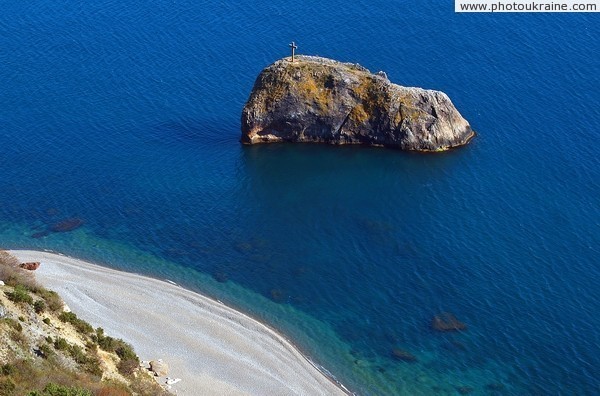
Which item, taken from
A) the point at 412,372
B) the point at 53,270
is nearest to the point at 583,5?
the point at 412,372

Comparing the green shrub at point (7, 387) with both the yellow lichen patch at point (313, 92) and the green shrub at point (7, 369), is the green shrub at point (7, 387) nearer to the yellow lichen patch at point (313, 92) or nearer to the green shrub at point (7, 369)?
the green shrub at point (7, 369)

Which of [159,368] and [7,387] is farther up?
[7,387]

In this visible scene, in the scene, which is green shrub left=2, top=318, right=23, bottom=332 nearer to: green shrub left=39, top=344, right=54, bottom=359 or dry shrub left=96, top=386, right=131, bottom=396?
green shrub left=39, top=344, right=54, bottom=359

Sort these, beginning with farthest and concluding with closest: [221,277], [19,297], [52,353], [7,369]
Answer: [221,277]
[19,297]
[52,353]
[7,369]

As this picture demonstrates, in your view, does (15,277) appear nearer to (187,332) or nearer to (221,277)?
(187,332)

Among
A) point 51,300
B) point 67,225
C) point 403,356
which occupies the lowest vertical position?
point 403,356

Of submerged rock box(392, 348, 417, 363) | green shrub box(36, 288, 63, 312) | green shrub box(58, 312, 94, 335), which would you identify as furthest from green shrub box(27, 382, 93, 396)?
submerged rock box(392, 348, 417, 363)

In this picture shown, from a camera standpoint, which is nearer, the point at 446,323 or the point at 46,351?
the point at 46,351

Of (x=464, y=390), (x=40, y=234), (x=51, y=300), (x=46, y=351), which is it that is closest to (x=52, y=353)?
(x=46, y=351)
